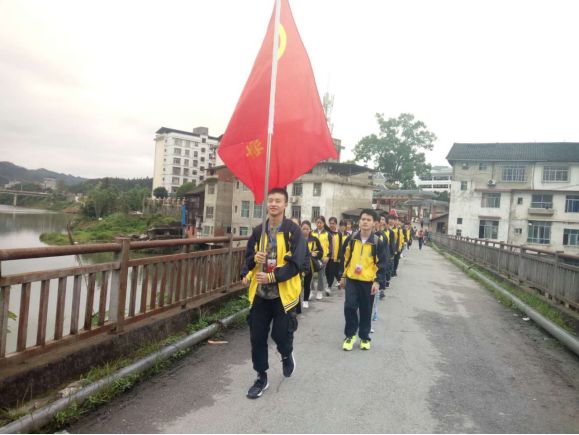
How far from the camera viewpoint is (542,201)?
1532 inches

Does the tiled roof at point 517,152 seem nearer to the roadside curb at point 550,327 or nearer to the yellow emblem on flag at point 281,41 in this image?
the roadside curb at point 550,327

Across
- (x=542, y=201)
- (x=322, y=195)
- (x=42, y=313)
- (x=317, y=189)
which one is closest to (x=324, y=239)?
(x=42, y=313)

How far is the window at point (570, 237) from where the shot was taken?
123 ft

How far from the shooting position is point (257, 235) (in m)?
3.91

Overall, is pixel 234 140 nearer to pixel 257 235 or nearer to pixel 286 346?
pixel 257 235

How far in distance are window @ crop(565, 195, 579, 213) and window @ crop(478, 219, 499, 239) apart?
6.05m

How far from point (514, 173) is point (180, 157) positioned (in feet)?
220

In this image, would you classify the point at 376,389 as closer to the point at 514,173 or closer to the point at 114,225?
the point at 514,173

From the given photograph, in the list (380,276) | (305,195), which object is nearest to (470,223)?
(305,195)

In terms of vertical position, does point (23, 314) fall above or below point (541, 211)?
below

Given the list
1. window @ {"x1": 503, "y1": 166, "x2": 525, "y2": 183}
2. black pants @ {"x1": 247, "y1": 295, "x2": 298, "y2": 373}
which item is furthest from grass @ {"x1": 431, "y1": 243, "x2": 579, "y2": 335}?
window @ {"x1": 503, "y1": 166, "x2": 525, "y2": 183}

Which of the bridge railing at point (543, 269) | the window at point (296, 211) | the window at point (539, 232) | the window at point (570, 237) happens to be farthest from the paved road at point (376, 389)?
the window at point (570, 237)

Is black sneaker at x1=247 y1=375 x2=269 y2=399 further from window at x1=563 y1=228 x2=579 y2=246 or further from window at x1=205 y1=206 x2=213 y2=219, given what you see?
window at x1=205 y1=206 x2=213 y2=219

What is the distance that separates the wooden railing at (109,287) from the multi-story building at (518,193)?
39.7 metres
